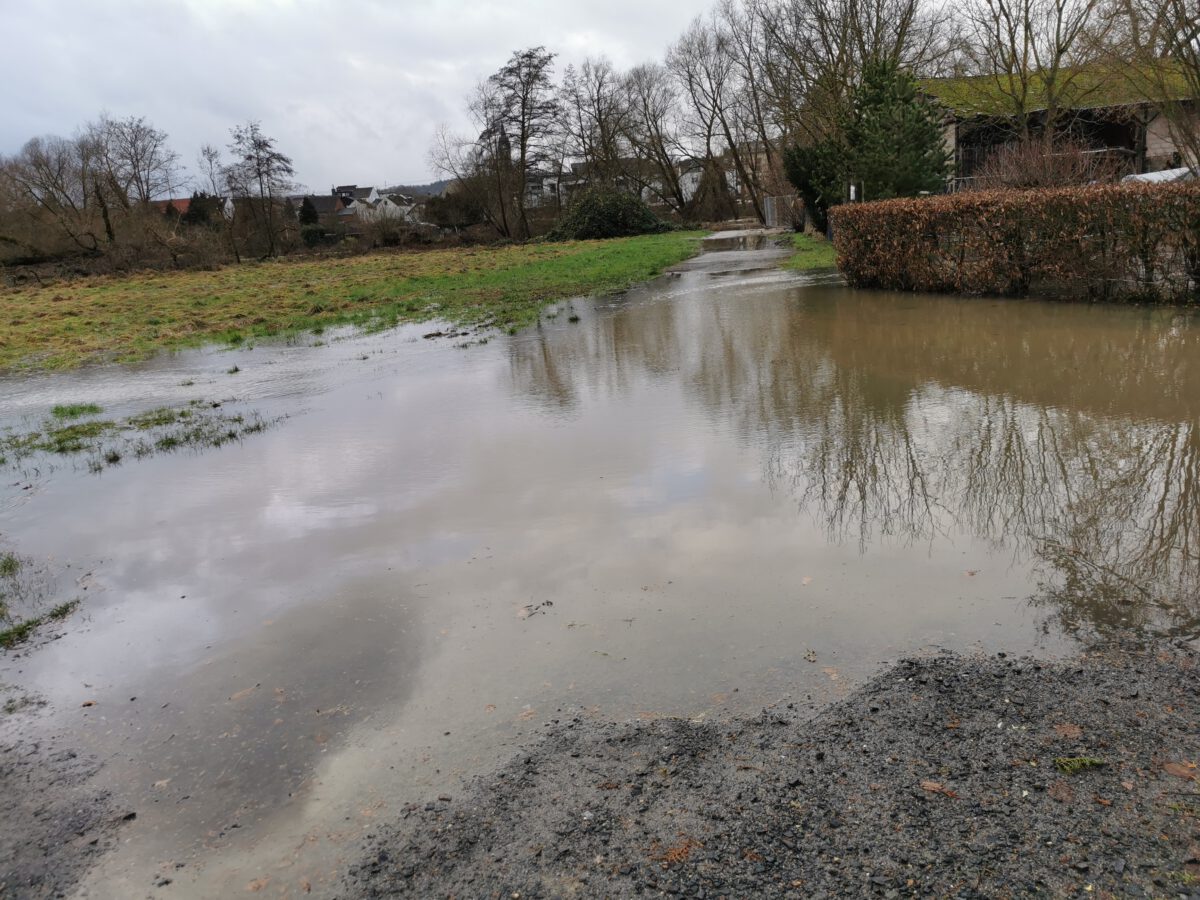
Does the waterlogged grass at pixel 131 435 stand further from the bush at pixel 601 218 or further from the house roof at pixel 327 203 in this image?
the house roof at pixel 327 203

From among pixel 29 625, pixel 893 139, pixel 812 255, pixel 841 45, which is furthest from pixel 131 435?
pixel 841 45

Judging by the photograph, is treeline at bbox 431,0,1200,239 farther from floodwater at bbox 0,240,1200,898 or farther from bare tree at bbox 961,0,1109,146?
floodwater at bbox 0,240,1200,898

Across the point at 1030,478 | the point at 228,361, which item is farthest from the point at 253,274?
the point at 1030,478

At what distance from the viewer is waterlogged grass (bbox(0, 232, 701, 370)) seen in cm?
1659

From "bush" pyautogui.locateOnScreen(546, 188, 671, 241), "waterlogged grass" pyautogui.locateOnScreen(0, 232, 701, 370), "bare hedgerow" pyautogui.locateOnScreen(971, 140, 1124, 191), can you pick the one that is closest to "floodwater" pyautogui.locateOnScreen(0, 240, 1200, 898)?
"waterlogged grass" pyautogui.locateOnScreen(0, 232, 701, 370)

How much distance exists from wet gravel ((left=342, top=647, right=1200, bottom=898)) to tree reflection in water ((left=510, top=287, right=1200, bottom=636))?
0.81 m

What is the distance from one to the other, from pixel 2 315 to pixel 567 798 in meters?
26.2

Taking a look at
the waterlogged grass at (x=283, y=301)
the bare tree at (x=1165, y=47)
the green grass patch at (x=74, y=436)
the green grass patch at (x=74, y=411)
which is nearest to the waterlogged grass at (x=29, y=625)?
the green grass patch at (x=74, y=436)

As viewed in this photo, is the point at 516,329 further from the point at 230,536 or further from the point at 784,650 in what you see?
the point at 784,650

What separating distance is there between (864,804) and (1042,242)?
38.7 ft

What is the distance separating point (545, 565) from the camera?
4.88 metres

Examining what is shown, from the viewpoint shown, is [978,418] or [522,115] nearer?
[978,418]

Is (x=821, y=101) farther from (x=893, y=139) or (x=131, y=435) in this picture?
(x=131, y=435)

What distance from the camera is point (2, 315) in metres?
22.9
